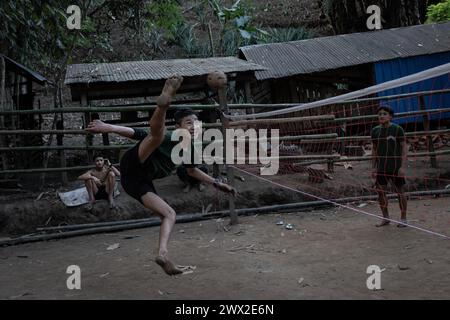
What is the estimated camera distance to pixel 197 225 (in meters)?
6.36

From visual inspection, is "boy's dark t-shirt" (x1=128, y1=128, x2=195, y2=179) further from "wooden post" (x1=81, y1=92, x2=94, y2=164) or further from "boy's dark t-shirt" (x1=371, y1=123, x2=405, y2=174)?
"wooden post" (x1=81, y1=92, x2=94, y2=164)

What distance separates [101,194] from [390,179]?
3.83m

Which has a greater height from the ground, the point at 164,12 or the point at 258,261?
the point at 164,12

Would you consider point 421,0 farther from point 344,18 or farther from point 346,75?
point 346,75

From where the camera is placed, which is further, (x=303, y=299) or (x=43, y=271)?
(x=43, y=271)

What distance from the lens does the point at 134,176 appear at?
12.2 feet

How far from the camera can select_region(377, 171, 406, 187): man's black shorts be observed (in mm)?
5402

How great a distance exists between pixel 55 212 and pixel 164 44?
15635 millimetres

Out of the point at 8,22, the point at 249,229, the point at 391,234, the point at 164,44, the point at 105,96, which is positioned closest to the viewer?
the point at 391,234

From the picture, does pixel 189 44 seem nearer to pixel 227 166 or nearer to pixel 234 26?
pixel 234 26

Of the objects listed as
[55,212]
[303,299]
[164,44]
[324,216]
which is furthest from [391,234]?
[164,44]

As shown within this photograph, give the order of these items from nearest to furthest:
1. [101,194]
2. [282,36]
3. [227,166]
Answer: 1. [227,166]
2. [101,194]
3. [282,36]

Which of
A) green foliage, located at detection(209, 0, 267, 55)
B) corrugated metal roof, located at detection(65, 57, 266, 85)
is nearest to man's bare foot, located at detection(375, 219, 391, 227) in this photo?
corrugated metal roof, located at detection(65, 57, 266, 85)

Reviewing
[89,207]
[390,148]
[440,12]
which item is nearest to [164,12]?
[440,12]
